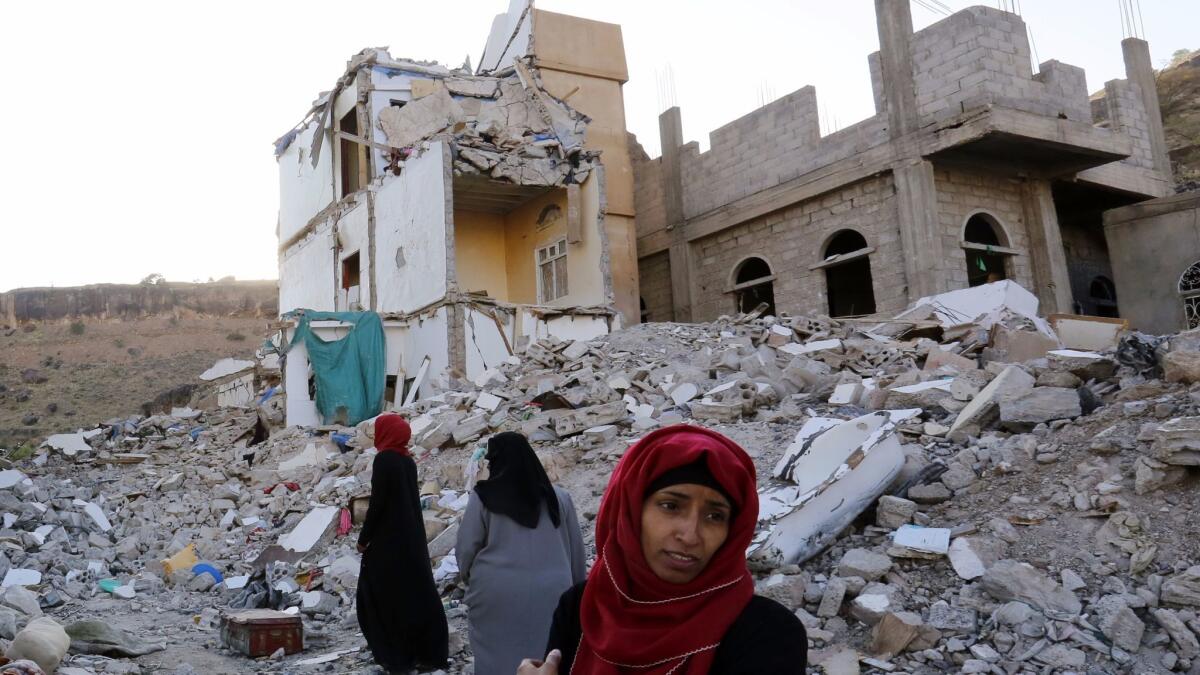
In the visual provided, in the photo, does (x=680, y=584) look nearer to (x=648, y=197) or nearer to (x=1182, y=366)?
(x=1182, y=366)

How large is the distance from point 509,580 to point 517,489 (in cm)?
33

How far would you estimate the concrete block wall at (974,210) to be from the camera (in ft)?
43.3

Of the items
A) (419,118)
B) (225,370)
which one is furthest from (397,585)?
(225,370)

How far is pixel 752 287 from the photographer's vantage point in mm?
16156

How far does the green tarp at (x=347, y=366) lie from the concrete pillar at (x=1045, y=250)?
1058cm

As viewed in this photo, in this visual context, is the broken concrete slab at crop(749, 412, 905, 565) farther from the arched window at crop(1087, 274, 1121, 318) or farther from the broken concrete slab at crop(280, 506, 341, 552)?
the arched window at crop(1087, 274, 1121, 318)

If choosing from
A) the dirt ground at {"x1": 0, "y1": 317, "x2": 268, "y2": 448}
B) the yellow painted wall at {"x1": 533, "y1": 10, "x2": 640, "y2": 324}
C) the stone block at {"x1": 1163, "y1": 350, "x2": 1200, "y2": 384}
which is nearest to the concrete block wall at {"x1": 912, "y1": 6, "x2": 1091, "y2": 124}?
the yellow painted wall at {"x1": 533, "y1": 10, "x2": 640, "y2": 324}

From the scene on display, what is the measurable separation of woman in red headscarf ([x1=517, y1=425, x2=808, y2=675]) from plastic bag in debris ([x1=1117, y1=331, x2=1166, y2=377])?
5052 mm

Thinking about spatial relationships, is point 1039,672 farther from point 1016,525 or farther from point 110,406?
point 110,406

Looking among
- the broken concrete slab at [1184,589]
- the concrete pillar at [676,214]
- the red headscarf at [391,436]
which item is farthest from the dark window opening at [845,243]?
the red headscarf at [391,436]

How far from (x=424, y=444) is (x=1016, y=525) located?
19.9 ft

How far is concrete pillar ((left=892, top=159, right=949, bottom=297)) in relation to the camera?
12.9 metres

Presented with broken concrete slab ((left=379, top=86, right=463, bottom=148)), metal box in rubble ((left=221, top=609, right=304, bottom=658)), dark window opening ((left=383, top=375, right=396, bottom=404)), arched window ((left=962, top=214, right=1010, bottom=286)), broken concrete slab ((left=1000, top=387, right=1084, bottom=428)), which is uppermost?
broken concrete slab ((left=379, top=86, right=463, bottom=148))

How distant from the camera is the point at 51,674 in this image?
153 inches
